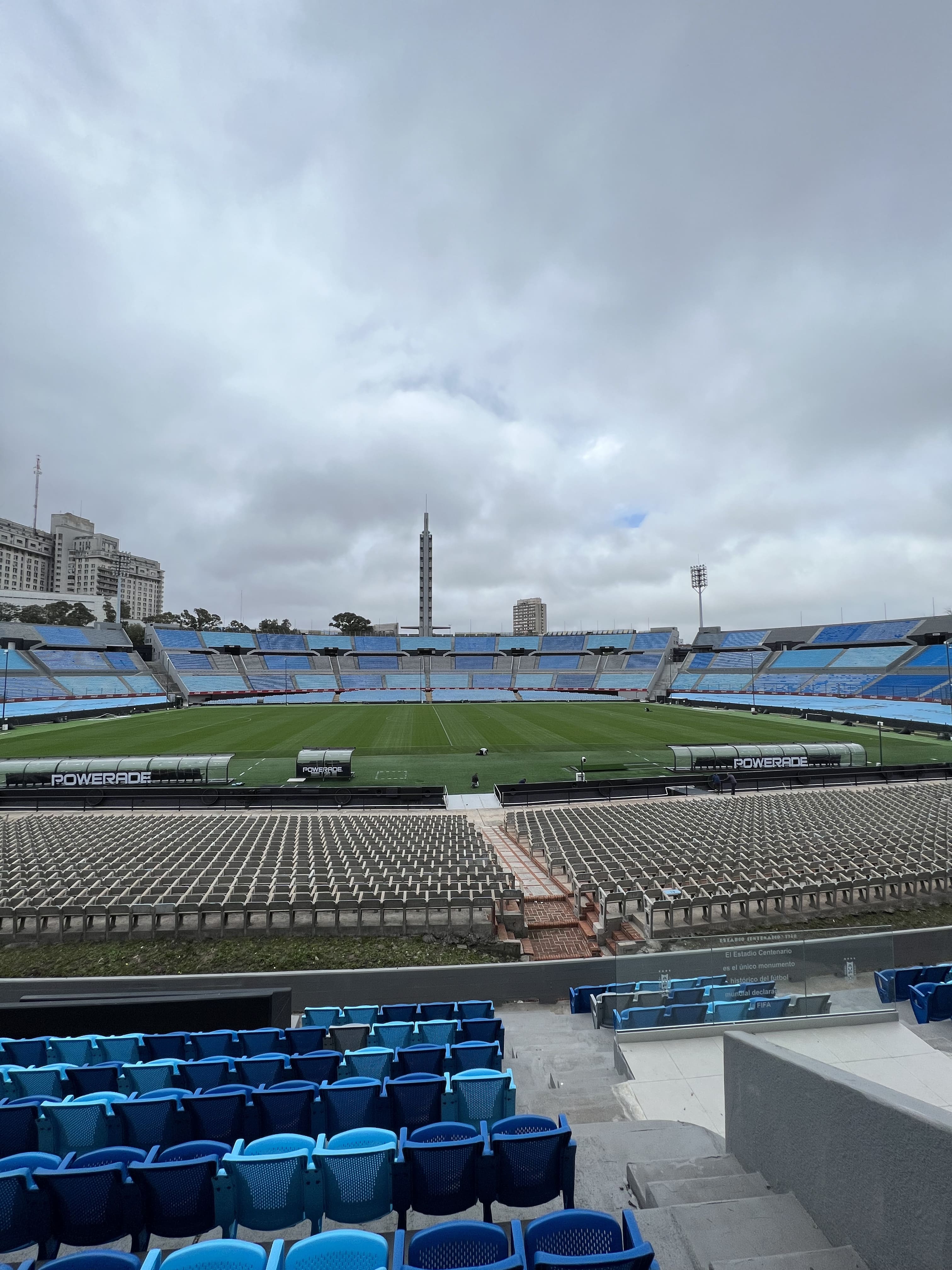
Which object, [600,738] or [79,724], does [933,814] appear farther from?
[79,724]

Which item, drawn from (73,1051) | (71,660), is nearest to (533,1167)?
(73,1051)

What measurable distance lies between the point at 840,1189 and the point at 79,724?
2575 inches

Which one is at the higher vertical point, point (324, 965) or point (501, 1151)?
point (501, 1151)

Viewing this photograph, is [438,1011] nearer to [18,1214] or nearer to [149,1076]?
[149,1076]

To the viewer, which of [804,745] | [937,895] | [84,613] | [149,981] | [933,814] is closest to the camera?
[149,981]

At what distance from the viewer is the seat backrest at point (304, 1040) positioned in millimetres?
7012

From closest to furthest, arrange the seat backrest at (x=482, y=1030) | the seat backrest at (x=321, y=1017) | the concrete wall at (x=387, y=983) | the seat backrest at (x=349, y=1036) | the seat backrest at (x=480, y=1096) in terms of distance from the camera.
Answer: the seat backrest at (x=480, y=1096), the seat backrest at (x=349, y=1036), the seat backrest at (x=482, y=1030), the seat backrest at (x=321, y=1017), the concrete wall at (x=387, y=983)

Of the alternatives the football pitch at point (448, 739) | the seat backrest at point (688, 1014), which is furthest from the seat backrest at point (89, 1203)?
the football pitch at point (448, 739)

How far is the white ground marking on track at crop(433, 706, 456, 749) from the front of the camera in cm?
4452

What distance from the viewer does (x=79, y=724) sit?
56.5 m

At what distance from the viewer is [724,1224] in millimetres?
3729

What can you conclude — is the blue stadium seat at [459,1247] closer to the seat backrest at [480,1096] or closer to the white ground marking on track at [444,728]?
the seat backrest at [480,1096]

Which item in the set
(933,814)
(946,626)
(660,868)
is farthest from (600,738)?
(946,626)

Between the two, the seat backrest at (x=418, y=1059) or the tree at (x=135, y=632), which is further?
the tree at (x=135, y=632)
